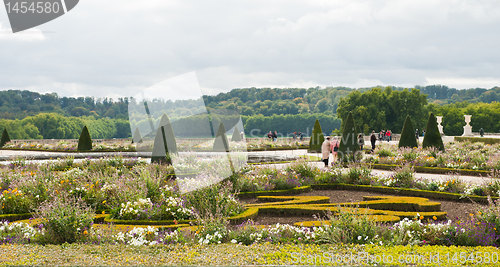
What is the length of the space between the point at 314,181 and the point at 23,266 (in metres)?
8.39

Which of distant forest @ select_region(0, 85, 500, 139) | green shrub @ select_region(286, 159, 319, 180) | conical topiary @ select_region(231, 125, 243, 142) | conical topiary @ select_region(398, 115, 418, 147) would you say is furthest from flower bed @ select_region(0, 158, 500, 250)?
distant forest @ select_region(0, 85, 500, 139)

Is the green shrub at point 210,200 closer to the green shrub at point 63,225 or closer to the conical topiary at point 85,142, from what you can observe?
the green shrub at point 63,225

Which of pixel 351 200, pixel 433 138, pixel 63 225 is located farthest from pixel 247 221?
pixel 433 138

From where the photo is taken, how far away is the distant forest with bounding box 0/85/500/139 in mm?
52531

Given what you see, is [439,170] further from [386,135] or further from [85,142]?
[386,135]

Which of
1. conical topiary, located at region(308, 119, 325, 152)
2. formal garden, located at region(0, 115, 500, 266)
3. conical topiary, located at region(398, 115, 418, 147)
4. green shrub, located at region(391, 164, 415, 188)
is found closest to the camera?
formal garden, located at region(0, 115, 500, 266)

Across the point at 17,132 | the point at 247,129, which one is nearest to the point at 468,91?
the point at 247,129

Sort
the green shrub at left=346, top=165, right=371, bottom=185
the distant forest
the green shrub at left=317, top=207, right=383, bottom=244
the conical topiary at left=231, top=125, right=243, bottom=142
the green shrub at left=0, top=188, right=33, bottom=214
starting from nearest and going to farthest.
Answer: the green shrub at left=317, top=207, right=383, bottom=244 < the green shrub at left=0, top=188, right=33, bottom=214 < the green shrub at left=346, top=165, right=371, bottom=185 < the conical topiary at left=231, top=125, right=243, bottom=142 < the distant forest

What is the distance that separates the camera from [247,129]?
66062 mm

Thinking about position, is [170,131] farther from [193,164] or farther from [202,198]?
[202,198]

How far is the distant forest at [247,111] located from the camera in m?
52.5

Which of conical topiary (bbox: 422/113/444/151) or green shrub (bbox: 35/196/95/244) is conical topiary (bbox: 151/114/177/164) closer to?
green shrub (bbox: 35/196/95/244)

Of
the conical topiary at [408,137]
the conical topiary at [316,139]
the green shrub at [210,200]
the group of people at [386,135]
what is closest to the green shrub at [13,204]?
the green shrub at [210,200]

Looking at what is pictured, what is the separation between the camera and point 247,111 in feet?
204
